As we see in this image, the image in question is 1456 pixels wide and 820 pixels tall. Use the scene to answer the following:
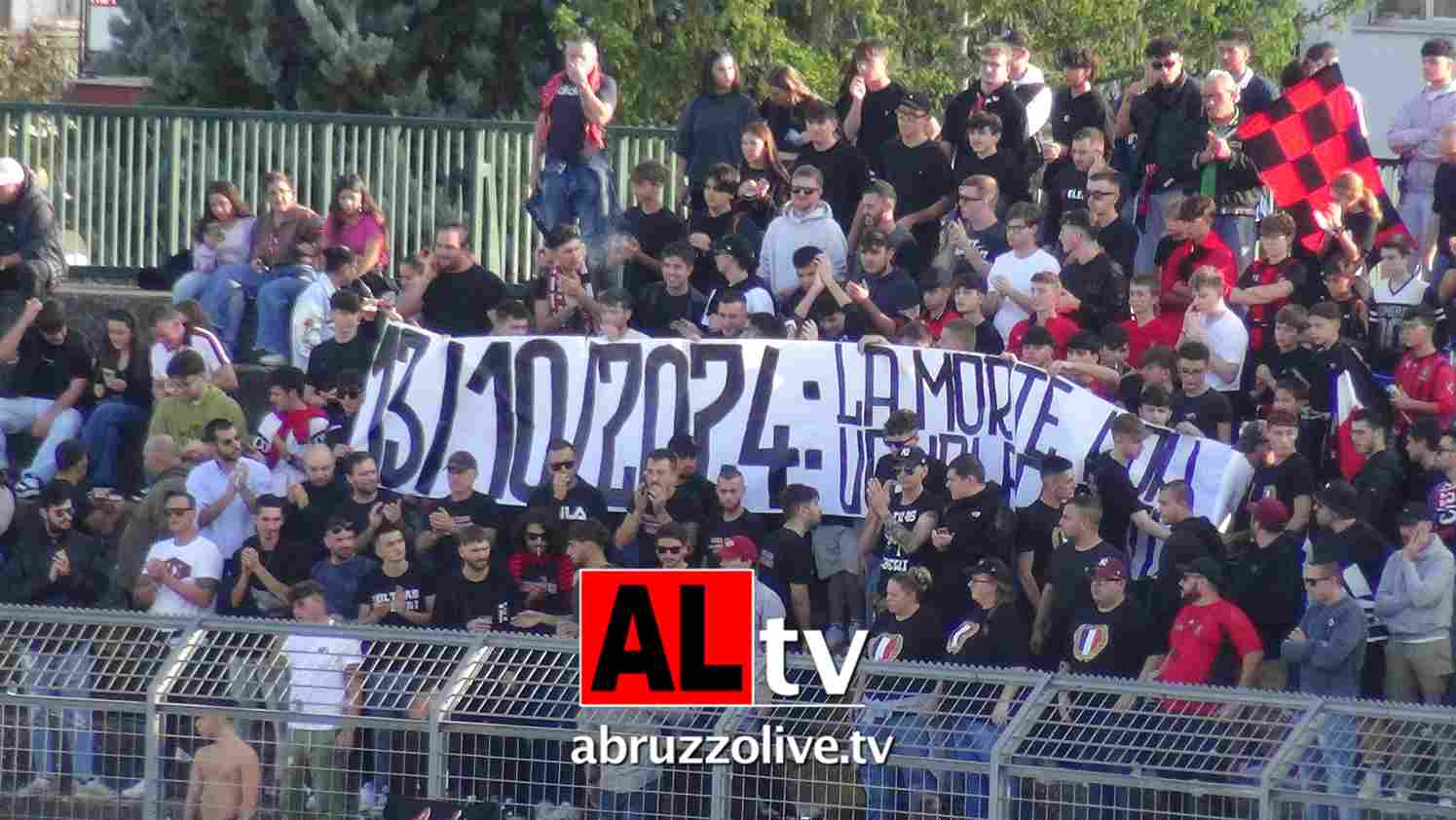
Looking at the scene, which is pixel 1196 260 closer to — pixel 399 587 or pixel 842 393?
pixel 842 393

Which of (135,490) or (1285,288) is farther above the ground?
(1285,288)

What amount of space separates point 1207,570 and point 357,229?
7115 mm

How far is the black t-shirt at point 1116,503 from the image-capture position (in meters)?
13.2

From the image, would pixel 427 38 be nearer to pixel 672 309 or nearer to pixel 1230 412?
pixel 672 309

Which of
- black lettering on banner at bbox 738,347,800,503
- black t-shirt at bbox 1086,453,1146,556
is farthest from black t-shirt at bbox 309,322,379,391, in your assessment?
black t-shirt at bbox 1086,453,1146,556

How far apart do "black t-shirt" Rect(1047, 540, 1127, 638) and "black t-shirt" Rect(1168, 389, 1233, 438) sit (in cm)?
121

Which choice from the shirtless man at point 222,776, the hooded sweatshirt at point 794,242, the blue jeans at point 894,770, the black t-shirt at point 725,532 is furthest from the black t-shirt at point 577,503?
the blue jeans at point 894,770

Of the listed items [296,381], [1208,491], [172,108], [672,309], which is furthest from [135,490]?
[1208,491]

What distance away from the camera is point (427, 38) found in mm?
22422

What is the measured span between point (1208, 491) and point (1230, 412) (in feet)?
2.02

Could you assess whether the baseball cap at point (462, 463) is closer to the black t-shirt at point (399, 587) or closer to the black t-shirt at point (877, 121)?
the black t-shirt at point (399, 587)

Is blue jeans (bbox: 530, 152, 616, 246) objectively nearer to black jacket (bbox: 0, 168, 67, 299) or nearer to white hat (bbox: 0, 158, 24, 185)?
black jacket (bbox: 0, 168, 67, 299)

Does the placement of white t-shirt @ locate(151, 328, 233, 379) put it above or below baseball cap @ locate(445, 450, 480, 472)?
above

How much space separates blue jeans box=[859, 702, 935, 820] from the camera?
8.94 meters
